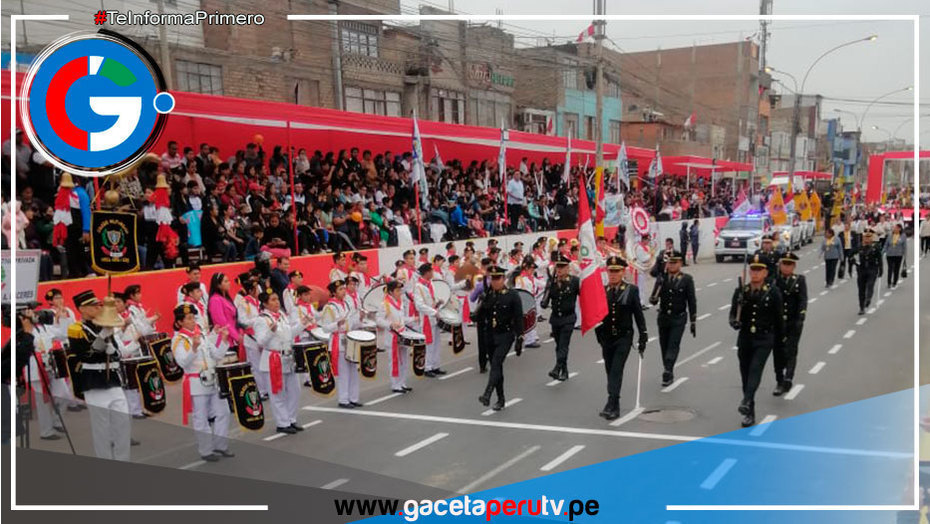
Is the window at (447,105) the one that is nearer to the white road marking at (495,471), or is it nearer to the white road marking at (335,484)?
the white road marking at (495,471)

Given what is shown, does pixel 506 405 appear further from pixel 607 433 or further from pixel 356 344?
pixel 356 344

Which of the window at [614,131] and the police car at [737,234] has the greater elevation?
the window at [614,131]

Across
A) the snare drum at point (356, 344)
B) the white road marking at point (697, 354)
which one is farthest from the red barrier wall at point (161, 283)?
the white road marking at point (697, 354)

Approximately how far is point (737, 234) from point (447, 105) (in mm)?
10296

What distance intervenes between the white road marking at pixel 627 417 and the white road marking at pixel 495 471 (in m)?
1.30

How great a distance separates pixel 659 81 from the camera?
137 feet

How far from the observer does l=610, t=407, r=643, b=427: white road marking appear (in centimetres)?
885

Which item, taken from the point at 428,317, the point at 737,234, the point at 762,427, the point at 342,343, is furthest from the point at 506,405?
the point at 737,234

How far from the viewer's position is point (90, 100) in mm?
7016

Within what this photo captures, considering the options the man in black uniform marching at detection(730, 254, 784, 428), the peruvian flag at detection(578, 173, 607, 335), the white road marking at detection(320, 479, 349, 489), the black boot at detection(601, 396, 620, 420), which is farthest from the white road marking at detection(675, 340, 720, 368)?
the white road marking at detection(320, 479, 349, 489)

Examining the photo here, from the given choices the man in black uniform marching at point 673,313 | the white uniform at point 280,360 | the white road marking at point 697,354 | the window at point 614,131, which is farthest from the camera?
the window at point 614,131

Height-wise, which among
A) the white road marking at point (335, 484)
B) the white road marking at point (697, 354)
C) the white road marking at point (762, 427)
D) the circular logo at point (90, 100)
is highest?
the circular logo at point (90, 100)

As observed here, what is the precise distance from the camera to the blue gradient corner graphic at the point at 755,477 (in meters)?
6.32

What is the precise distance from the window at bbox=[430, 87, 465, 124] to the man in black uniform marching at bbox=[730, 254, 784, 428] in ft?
48.4
